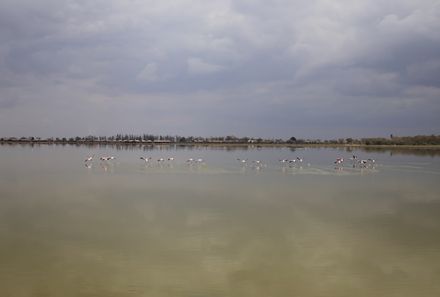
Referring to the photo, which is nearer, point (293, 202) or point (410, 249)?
point (410, 249)

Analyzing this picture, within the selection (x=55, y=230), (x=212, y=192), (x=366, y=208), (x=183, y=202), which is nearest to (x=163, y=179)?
(x=212, y=192)

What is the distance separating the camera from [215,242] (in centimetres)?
937

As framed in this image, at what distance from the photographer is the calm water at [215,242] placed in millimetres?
A: 7004

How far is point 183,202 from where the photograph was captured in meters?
14.5

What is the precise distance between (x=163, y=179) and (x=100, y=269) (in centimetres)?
1407

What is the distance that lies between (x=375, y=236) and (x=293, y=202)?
4.78 meters

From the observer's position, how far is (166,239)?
9.60 meters

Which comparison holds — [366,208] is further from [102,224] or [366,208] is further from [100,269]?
[100,269]

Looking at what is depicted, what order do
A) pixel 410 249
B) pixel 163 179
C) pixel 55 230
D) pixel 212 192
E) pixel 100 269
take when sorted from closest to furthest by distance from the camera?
pixel 100 269, pixel 410 249, pixel 55 230, pixel 212 192, pixel 163 179

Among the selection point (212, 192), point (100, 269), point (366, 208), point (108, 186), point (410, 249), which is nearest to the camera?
point (100, 269)

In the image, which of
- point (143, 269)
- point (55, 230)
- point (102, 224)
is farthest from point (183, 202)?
point (143, 269)

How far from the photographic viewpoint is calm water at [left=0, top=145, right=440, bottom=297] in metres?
7.00

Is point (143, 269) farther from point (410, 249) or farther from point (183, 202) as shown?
point (183, 202)

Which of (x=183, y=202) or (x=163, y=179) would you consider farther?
(x=163, y=179)
